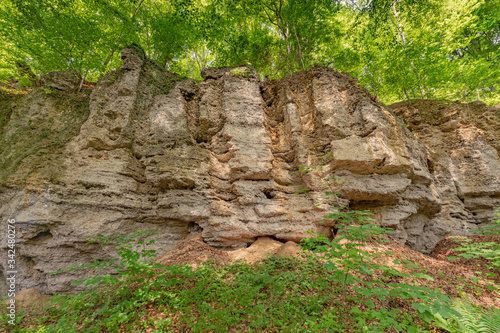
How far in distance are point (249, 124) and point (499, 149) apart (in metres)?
9.85

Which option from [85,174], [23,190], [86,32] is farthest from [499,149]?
[86,32]

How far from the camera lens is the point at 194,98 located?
7.36 m

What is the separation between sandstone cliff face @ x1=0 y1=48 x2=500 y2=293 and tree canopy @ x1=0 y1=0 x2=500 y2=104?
2163 millimetres

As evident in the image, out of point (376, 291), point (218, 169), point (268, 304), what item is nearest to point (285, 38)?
point (218, 169)

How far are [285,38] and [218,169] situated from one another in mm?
7668

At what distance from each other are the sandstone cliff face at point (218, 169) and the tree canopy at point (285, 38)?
2.16 m

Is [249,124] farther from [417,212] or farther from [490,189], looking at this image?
[490,189]

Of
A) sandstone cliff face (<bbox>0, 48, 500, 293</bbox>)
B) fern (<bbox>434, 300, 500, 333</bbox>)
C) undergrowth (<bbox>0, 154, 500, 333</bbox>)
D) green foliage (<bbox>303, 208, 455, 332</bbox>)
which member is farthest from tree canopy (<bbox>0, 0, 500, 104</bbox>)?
fern (<bbox>434, 300, 500, 333</bbox>)

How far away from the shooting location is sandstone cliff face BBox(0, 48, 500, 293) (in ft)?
15.4

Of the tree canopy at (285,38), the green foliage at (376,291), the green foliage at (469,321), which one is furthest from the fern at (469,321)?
the tree canopy at (285,38)

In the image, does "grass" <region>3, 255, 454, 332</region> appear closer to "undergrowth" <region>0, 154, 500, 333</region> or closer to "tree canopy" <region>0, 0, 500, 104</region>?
"undergrowth" <region>0, 154, 500, 333</region>

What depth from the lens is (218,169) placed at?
6.12 metres

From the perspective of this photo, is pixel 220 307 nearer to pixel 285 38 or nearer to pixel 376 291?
pixel 376 291

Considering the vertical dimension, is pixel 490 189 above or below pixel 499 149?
below
